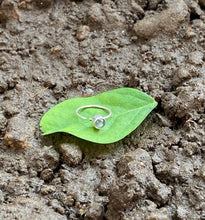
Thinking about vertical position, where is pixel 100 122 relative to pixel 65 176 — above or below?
above

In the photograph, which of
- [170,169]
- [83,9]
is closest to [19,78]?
[83,9]

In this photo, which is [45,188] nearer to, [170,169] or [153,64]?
[170,169]

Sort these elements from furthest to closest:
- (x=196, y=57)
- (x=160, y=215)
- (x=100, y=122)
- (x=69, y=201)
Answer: (x=196, y=57)
(x=100, y=122)
(x=69, y=201)
(x=160, y=215)

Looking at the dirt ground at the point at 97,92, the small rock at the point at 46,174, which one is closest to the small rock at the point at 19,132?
the dirt ground at the point at 97,92

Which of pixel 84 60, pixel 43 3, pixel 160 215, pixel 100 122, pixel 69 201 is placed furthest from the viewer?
pixel 43 3

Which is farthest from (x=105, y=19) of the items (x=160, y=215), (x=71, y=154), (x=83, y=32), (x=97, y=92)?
(x=160, y=215)

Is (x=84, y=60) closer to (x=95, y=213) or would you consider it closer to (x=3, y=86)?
(x=3, y=86)

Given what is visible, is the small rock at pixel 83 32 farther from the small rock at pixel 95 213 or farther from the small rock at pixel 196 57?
the small rock at pixel 95 213
